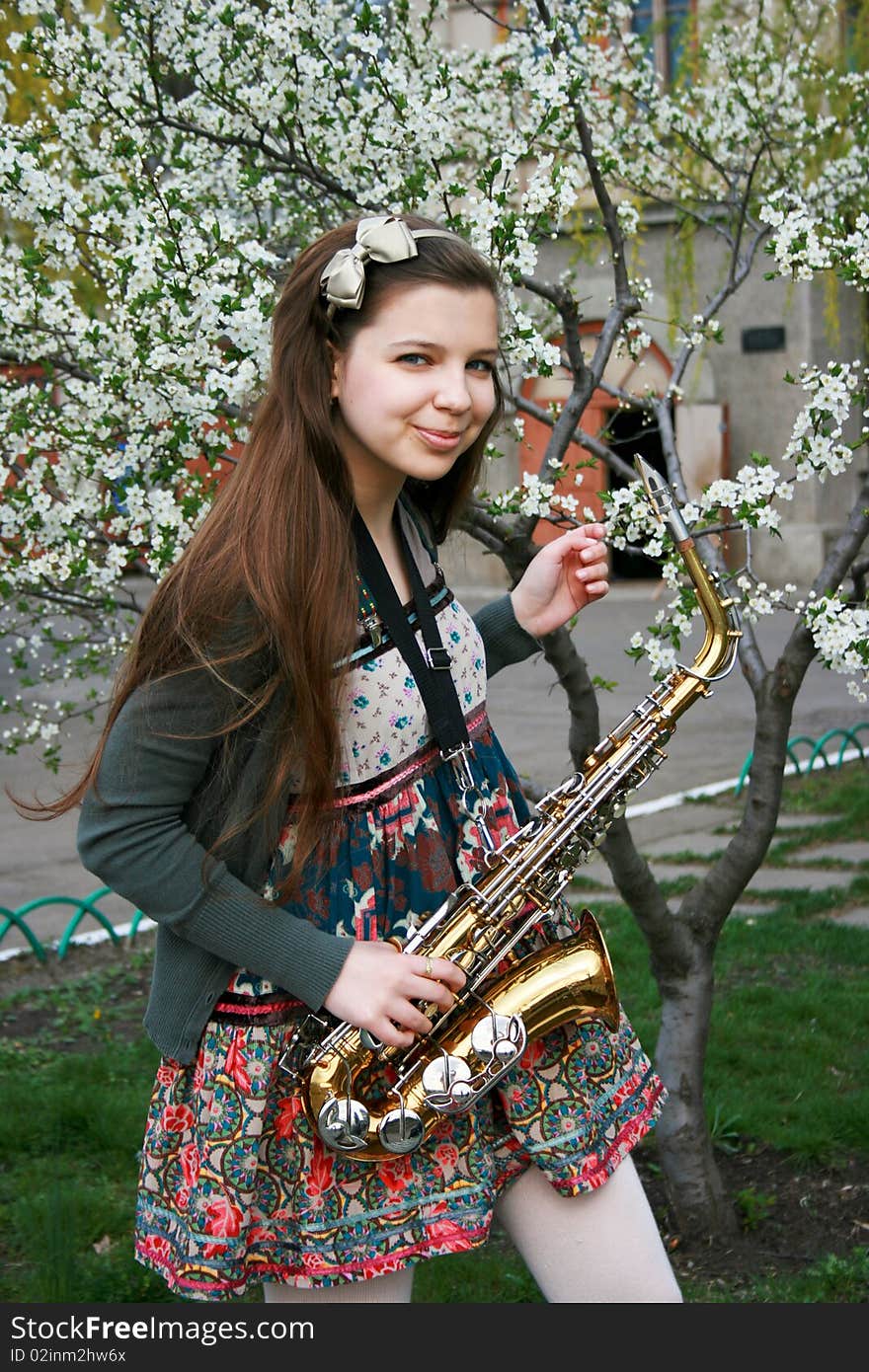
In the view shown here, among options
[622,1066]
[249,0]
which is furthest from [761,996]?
[249,0]

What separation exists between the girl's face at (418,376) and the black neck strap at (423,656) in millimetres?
137

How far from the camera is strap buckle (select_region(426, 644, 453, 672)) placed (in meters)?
2.35

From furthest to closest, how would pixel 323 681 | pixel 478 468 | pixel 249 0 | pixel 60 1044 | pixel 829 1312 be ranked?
1. pixel 60 1044
2. pixel 249 0
3. pixel 829 1312
4. pixel 478 468
5. pixel 323 681

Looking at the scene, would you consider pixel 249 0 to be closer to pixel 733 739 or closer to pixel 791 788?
pixel 791 788

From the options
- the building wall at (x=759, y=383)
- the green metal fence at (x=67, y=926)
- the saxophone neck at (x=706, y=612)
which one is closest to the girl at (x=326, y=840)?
the saxophone neck at (x=706, y=612)

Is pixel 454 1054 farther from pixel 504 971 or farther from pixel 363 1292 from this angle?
pixel 363 1292

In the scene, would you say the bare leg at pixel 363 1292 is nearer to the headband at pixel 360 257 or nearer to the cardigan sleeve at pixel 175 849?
the cardigan sleeve at pixel 175 849

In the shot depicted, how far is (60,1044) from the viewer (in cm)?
532

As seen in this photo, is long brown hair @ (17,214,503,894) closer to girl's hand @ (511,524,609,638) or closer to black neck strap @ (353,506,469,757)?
black neck strap @ (353,506,469,757)

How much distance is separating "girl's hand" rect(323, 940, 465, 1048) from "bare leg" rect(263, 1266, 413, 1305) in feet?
1.17

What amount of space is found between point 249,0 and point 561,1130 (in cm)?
327

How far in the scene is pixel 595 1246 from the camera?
2312 millimetres

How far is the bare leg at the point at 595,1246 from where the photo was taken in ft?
7.59

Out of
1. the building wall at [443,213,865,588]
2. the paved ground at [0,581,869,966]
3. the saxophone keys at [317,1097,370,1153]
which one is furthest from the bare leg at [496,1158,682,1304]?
the building wall at [443,213,865,588]
